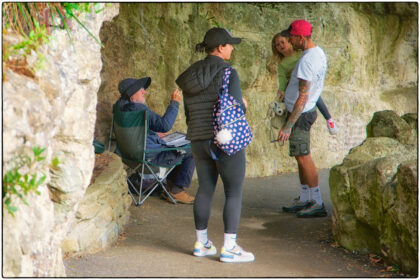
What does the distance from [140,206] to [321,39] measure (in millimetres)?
4014

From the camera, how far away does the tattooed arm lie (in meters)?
5.43

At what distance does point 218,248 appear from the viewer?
4875 millimetres

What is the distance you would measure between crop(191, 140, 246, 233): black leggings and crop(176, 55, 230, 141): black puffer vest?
3.8 inches

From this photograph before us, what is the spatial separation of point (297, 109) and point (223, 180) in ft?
4.92

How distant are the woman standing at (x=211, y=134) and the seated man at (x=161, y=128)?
167 centimetres

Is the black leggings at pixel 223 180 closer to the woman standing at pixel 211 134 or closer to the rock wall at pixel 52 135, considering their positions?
the woman standing at pixel 211 134

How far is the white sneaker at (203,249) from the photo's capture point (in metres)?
4.54

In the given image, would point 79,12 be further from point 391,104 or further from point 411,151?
point 391,104

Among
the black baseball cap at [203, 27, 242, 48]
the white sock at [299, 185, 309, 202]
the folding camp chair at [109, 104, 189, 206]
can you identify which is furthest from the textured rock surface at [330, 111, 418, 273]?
the folding camp chair at [109, 104, 189, 206]

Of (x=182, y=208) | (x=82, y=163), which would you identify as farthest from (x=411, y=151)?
(x=82, y=163)

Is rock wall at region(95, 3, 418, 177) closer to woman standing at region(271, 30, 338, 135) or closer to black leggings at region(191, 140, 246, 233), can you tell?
woman standing at region(271, 30, 338, 135)

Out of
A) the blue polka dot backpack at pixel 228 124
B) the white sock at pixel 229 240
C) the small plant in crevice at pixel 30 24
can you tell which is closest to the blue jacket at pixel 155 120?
the blue polka dot backpack at pixel 228 124

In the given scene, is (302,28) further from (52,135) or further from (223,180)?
(52,135)

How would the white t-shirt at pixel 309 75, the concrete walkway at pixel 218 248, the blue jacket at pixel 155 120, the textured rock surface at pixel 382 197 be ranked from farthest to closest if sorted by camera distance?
1. the blue jacket at pixel 155 120
2. the white t-shirt at pixel 309 75
3. the concrete walkway at pixel 218 248
4. the textured rock surface at pixel 382 197
